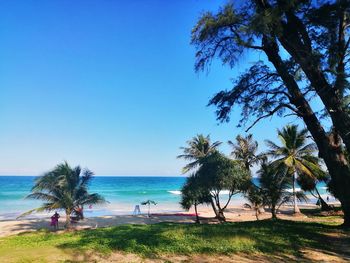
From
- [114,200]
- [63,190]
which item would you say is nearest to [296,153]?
[63,190]

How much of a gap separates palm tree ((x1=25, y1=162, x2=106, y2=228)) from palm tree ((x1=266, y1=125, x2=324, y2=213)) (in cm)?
1526

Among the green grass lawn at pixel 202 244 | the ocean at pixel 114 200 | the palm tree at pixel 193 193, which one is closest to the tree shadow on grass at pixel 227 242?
the green grass lawn at pixel 202 244

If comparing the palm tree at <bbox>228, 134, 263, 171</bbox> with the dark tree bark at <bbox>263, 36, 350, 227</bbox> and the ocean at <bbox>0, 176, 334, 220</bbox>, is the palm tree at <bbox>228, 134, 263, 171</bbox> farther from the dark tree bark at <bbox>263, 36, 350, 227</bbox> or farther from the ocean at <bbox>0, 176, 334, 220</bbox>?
the dark tree bark at <bbox>263, 36, 350, 227</bbox>

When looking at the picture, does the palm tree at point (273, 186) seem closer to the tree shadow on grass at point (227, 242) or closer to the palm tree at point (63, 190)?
the palm tree at point (63, 190)

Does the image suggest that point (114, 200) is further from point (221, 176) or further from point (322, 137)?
point (322, 137)

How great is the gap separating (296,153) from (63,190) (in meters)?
18.5

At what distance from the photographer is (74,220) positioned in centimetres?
2572

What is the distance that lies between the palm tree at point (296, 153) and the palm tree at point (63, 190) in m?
15.3

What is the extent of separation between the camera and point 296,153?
1204 inches

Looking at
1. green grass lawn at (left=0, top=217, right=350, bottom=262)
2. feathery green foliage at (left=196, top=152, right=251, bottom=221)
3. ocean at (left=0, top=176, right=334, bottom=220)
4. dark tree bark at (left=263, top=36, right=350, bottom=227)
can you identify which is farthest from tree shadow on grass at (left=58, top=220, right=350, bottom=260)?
ocean at (left=0, top=176, right=334, bottom=220)

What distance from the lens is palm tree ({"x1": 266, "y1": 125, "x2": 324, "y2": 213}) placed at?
29359mm

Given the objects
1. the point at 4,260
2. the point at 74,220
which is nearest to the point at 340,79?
the point at 4,260

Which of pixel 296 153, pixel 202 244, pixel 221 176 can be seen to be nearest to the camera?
pixel 202 244

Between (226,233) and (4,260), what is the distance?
5.97 m
